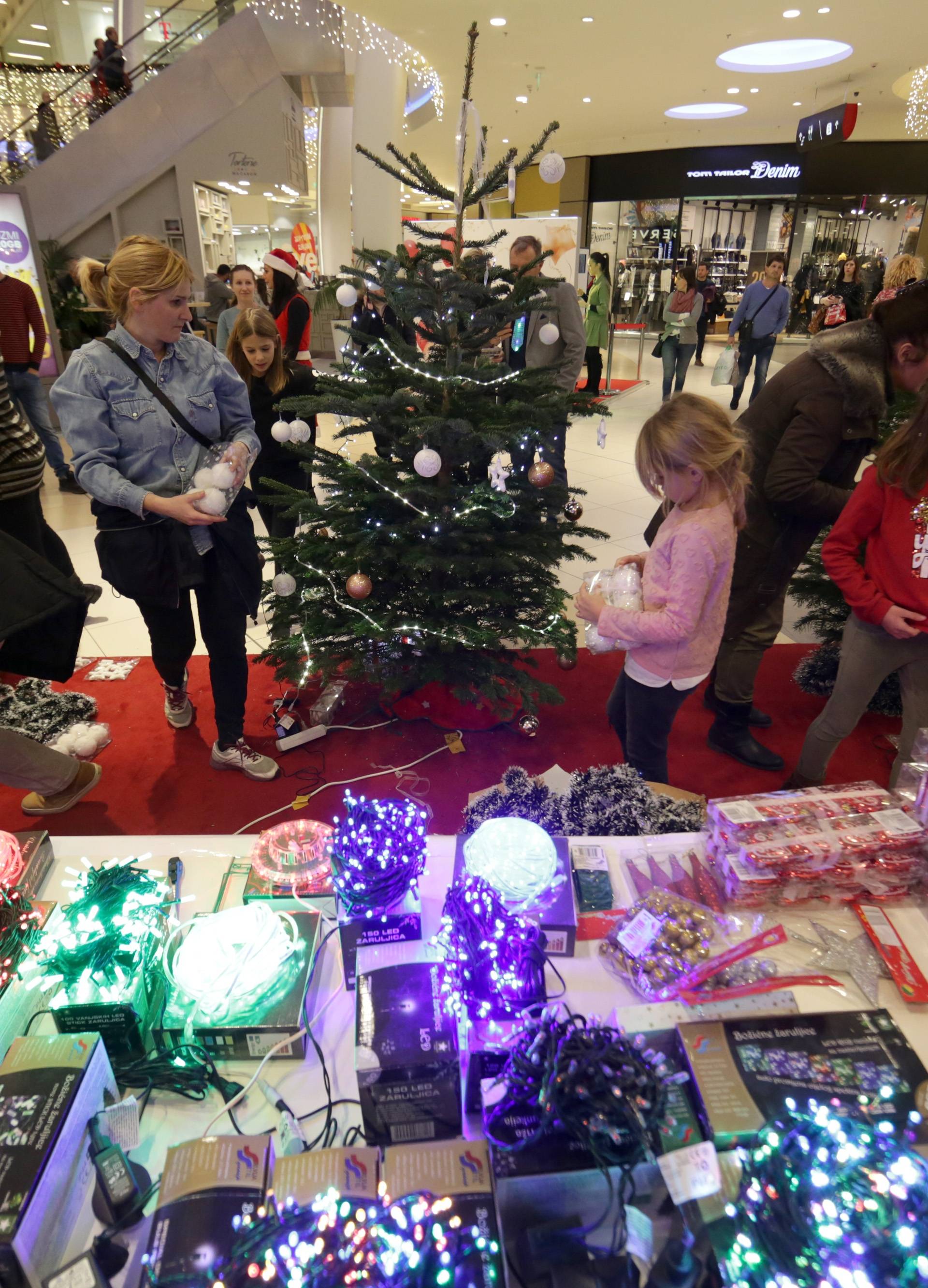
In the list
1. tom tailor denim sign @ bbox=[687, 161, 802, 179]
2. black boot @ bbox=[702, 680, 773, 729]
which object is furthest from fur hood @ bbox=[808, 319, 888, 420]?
tom tailor denim sign @ bbox=[687, 161, 802, 179]

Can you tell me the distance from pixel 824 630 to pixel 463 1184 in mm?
3214

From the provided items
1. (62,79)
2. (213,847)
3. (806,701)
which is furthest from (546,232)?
(62,79)

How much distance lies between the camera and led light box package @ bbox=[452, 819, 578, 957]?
123 centimetres

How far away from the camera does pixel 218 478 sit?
2.17 metres

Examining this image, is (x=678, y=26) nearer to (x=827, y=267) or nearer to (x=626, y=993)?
(x=827, y=267)

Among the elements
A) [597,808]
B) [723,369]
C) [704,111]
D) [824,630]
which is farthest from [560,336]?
[704,111]

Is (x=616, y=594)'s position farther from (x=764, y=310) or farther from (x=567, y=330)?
(x=764, y=310)

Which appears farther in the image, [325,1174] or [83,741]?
[83,741]

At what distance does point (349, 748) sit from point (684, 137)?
1700cm

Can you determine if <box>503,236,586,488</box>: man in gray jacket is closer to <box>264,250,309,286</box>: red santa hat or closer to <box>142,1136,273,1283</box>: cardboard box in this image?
<box>264,250,309,286</box>: red santa hat

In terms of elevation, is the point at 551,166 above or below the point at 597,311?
above

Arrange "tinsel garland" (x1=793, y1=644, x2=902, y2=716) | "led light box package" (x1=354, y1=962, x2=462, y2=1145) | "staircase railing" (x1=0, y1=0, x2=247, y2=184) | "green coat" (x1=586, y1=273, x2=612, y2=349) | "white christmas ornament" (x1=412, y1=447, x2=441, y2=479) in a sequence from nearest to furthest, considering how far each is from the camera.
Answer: "led light box package" (x1=354, y1=962, x2=462, y2=1145)
"white christmas ornament" (x1=412, y1=447, x2=441, y2=479)
"tinsel garland" (x1=793, y1=644, x2=902, y2=716)
"green coat" (x1=586, y1=273, x2=612, y2=349)
"staircase railing" (x1=0, y1=0, x2=247, y2=184)

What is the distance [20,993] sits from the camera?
1.15m

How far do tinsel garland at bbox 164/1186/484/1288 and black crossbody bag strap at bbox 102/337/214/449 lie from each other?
6.73ft
